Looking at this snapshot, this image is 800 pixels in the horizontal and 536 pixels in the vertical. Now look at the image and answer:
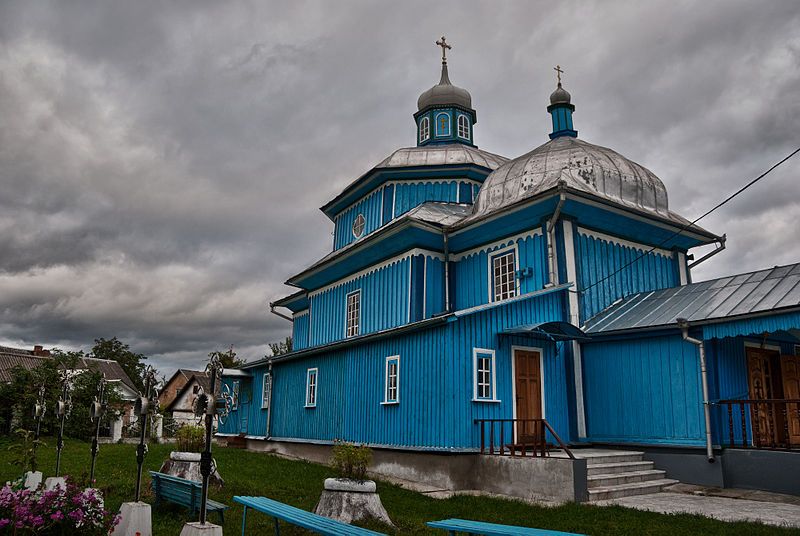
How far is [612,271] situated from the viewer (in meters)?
14.9

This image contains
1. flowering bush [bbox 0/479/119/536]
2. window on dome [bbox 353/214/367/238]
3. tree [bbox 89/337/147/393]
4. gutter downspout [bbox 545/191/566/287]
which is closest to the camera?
flowering bush [bbox 0/479/119/536]

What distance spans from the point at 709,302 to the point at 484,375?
4340 millimetres

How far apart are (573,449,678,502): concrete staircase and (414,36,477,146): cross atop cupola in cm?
1345

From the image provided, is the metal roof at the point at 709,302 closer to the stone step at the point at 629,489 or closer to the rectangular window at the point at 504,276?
the rectangular window at the point at 504,276

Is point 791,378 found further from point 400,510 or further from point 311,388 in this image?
point 311,388

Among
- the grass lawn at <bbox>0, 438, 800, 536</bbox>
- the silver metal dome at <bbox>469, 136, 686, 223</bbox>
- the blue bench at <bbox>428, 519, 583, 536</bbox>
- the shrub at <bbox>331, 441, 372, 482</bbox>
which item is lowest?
the grass lawn at <bbox>0, 438, 800, 536</bbox>

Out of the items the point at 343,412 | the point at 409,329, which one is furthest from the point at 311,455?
the point at 409,329

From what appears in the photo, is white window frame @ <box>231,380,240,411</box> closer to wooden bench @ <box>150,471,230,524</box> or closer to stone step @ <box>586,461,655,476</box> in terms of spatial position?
wooden bench @ <box>150,471,230,524</box>

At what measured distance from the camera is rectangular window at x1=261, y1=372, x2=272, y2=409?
19.6 meters

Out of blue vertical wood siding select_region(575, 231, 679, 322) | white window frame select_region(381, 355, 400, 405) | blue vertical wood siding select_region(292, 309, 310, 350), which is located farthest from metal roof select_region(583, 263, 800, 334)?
blue vertical wood siding select_region(292, 309, 310, 350)

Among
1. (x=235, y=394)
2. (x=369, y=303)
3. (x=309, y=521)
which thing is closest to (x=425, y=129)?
(x=369, y=303)

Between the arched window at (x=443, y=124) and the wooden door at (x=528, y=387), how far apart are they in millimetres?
11851

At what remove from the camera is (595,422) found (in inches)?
520

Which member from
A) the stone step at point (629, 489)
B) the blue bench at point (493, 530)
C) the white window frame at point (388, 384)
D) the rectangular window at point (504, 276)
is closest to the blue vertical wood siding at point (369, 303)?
the rectangular window at point (504, 276)
